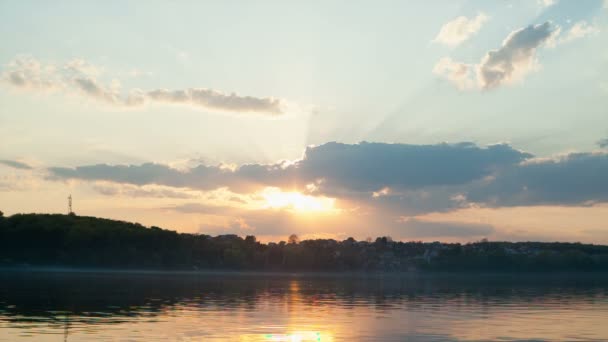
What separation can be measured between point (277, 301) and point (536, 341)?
1878 inches

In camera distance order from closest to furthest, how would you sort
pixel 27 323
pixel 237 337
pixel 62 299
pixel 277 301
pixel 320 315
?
pixel 237 337, pixel 27 323, pixel 320 315, pixel 62 299, pixel 277 301

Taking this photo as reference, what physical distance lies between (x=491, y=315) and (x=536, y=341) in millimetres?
23615

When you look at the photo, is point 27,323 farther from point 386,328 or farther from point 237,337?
point 386,328

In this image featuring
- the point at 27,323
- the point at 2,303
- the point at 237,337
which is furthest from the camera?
the point at 2,303

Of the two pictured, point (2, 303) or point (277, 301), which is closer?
point (2, 303)

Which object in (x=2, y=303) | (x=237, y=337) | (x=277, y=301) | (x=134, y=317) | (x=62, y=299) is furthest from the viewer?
(x=277, y=301)

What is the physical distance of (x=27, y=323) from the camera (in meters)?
56.3

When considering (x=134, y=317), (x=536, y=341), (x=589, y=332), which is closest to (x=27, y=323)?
(x=134, y=317)

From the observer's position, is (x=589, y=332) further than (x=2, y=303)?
No

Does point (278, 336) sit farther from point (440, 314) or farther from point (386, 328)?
point (440, 314)

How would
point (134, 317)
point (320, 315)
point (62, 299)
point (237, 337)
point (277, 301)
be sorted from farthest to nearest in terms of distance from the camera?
point (277, 301), point (62, 299), point (320, 315), point (134, 317), point (237, 337)

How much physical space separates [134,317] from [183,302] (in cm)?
2295

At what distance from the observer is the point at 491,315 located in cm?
7388

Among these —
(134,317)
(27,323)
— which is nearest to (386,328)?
(134,317)
